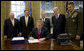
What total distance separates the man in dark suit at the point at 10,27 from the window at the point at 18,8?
1767 millimetres

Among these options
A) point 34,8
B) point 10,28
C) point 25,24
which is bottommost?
point 10,28

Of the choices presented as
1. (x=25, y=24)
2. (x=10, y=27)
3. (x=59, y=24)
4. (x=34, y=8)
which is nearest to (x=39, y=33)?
(x=59, y=24)

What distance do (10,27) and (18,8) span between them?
2141 mm

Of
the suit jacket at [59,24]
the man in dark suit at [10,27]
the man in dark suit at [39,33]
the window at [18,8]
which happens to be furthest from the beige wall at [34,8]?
the man in dark suit at [39,33]

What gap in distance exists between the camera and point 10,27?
181 inches

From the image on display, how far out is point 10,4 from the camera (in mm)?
6258

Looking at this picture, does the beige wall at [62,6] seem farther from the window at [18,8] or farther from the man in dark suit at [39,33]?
the man in dark suit at [39,33]

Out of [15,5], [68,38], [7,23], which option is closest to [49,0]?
[15,5]

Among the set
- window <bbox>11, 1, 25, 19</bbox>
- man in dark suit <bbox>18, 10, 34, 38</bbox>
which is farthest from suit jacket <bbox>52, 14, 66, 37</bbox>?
window <bbox>11, 1, 25, 19</bbox>

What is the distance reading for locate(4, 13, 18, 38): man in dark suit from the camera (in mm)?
4586

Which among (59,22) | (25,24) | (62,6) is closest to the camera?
(59,22)

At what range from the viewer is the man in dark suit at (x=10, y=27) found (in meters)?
4.59

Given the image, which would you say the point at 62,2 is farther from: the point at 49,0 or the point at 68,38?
the point at 68,38

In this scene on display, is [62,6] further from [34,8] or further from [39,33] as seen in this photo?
[39,33]
